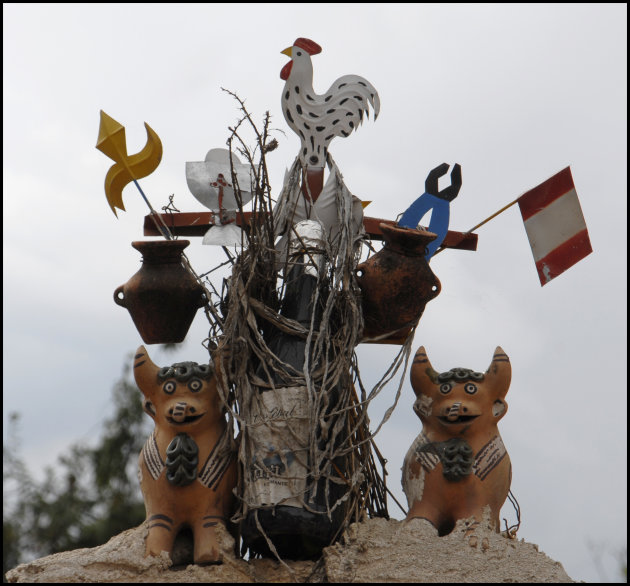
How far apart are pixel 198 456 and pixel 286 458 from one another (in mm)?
368

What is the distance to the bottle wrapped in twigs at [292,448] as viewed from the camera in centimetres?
417

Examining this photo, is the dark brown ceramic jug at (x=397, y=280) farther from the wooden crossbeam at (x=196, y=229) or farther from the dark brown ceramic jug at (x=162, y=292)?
the dark brown ceramic jug at (x=162, y=292)

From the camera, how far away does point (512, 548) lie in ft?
14.0

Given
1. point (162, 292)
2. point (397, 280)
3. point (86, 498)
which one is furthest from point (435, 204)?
point (86, 498)

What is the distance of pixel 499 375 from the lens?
4617 mm

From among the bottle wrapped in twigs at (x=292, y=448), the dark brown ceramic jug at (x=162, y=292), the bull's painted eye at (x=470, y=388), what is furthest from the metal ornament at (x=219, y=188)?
the bull's painted eye at (x=470, y=388)

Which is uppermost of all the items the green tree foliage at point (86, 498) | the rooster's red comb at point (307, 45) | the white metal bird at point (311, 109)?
the rooster's red comb at point (307, 45)

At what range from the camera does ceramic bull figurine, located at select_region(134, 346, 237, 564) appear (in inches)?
171

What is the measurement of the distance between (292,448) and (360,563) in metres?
0.47

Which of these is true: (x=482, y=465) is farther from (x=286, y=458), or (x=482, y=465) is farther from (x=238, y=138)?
(x=238, y=138)

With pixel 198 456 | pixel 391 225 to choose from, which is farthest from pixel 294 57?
pixel 198 456

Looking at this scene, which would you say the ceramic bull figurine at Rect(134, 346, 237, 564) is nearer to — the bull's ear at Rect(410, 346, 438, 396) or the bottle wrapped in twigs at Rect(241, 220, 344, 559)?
the bottle wrapped in twigs at Rect(241, 220, 344, 559)

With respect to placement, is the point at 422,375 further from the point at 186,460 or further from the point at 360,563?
the point at 186,460

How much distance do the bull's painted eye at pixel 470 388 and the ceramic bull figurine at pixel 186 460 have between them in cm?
92
